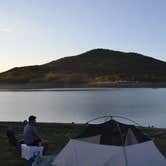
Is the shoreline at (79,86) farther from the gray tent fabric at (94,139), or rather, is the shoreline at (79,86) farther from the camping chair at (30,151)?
the gray tent fabric at (94,139)

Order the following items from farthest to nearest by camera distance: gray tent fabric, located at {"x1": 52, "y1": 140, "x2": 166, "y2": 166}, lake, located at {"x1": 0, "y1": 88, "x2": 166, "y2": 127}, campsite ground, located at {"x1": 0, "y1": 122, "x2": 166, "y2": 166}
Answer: lake, located at {"x1": 0, "y1": 88, "x2": 166, "y2": 127}
campsite ground, located at {"x1": 0, "y1": 122, "x2": 166, "y2": 166}
gray tent fabric, located at {"x1": 52, "y1": 140, "x2": 166, "y2": 166}

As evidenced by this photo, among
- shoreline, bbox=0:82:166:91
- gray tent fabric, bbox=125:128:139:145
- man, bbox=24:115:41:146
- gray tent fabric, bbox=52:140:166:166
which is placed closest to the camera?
gray tent fabric, bbox=52:140:166:166

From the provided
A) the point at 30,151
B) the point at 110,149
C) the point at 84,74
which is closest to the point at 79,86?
the point at 84,74

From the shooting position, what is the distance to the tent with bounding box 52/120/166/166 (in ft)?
29.9

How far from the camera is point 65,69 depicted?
7534 inches

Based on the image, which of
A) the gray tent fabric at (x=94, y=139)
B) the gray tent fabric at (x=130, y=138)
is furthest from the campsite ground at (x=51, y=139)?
the gray tent fabric at (x=130, y=138)

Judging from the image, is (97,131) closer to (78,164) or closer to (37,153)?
(78,164)

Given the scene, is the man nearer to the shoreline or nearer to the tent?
the tent

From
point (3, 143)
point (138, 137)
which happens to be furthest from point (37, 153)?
point (3, 143)

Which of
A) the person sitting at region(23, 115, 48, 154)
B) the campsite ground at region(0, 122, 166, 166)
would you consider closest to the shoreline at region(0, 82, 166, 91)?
the campsite ground at region(0, 122, 166, 166)

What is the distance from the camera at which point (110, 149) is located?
917 cm

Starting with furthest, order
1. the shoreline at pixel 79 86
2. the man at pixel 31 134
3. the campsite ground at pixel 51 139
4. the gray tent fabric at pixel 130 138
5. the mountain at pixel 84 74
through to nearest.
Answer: the mountain at pixel 84 74 → the shoreline at pixel 79 86 → the campsite ground at pixel 51 139 → the man at pixel 31 134 → the gray tent fabric at pixel 130 138

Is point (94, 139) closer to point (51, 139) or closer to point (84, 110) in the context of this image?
point (51, 139)

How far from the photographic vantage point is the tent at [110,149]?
29.9ft
